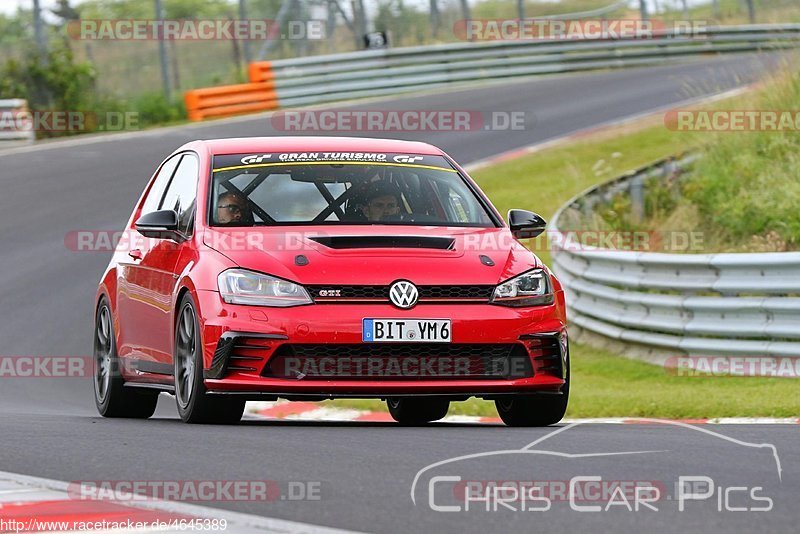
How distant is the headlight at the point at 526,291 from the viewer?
322 inches

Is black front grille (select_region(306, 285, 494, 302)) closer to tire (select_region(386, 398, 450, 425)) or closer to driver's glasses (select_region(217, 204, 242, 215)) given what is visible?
driver's glasses (select_region(217, 204, 242, 215))

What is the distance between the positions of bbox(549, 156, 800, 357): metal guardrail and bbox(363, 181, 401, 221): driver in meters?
3.86

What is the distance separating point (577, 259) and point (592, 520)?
9.86 metres

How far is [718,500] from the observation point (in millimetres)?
5488

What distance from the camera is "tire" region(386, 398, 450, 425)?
10.4 metres

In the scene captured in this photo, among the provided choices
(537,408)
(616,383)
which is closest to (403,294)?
(537,408)

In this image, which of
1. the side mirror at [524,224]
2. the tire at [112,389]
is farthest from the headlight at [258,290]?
the tire at [112,389]

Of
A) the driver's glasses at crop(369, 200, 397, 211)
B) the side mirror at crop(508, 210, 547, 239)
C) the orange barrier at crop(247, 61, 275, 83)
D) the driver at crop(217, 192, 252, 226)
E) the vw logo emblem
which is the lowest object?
the vw logo emblem

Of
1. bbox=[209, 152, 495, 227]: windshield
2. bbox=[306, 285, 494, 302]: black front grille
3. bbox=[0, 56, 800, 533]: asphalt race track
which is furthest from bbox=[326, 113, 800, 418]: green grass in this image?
bbox=[306, 285, 494, 302]: black front grille

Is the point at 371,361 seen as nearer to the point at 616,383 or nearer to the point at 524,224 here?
the point at 524,224

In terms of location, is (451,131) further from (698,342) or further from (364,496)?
(364,496)

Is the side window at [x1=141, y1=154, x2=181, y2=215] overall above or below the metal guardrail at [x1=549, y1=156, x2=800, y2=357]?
above

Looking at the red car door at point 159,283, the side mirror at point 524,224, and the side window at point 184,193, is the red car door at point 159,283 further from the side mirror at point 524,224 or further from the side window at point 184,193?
the side mirror at point 524,224

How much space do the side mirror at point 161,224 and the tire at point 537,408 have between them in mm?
2036
